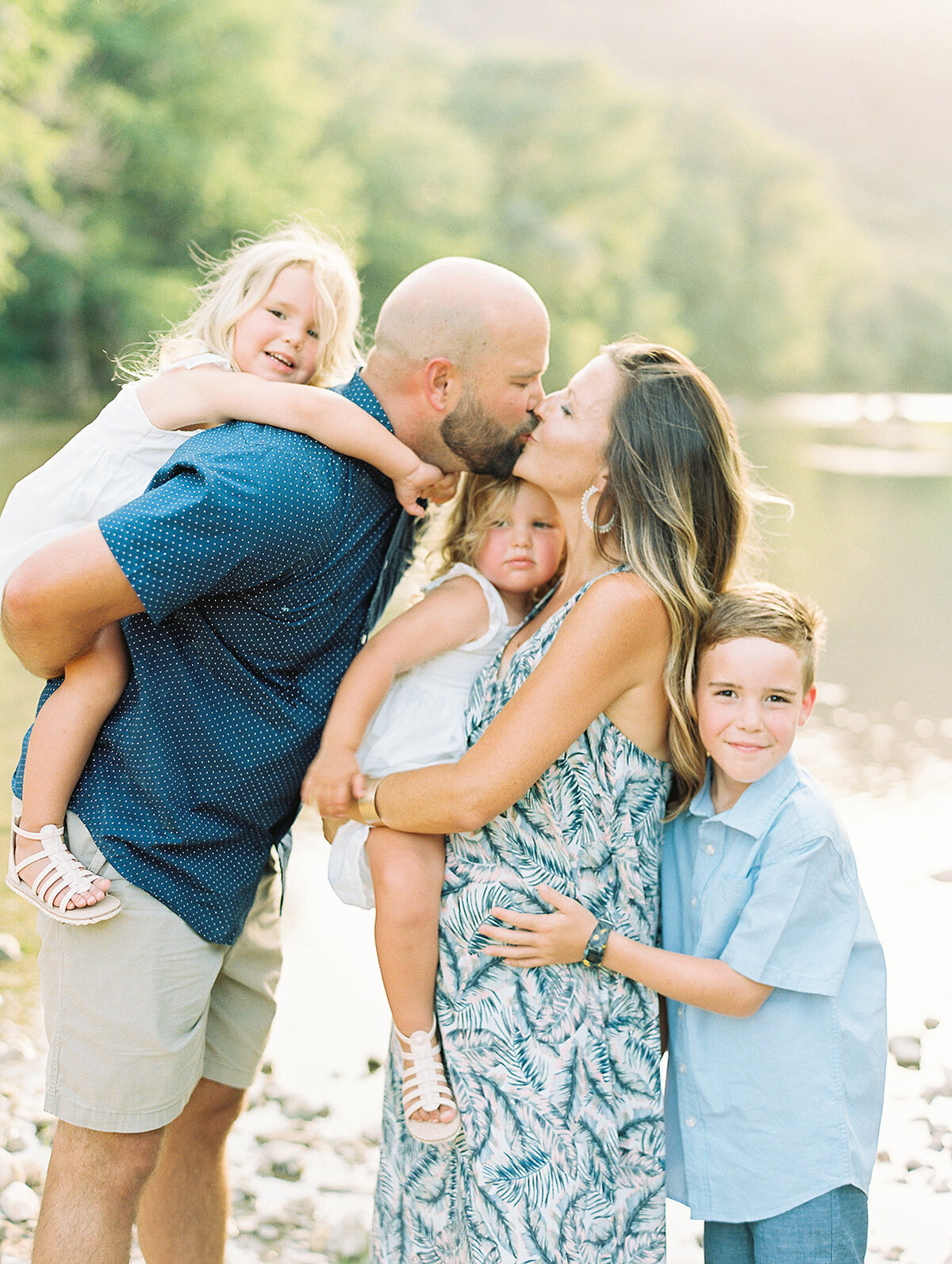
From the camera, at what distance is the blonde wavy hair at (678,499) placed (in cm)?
232

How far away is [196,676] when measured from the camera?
2.31m

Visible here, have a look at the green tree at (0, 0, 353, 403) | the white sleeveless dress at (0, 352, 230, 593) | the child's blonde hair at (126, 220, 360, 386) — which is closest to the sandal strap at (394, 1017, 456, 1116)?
the white sleeveless dress at (0, 352, 230, 593)

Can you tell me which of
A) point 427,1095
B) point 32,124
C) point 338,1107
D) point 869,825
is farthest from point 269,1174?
point 32,124

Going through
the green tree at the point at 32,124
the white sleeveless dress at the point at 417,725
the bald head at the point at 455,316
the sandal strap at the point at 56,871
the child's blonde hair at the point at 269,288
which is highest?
the green tree at the point at 32,124

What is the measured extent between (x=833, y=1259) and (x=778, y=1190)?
0.16 meters

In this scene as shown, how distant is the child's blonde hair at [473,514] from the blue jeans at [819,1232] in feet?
4.64

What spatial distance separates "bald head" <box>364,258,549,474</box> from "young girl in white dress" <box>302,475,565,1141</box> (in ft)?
0.74

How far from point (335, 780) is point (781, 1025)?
975mm

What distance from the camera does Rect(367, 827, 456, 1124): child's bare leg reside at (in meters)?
2.35

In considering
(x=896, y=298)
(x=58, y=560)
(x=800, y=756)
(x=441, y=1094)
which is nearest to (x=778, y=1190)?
(x=441, y=1094)

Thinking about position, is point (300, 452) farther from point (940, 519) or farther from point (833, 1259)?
point (940, 519)

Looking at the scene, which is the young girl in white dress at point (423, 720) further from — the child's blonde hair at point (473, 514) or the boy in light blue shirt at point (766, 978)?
the boy in light blue shirt at point (766, 978)

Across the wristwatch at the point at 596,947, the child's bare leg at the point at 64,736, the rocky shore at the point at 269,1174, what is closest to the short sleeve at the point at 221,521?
the child's bare leg at the point at 64,736

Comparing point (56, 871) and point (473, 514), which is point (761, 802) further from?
point (56, 871)
